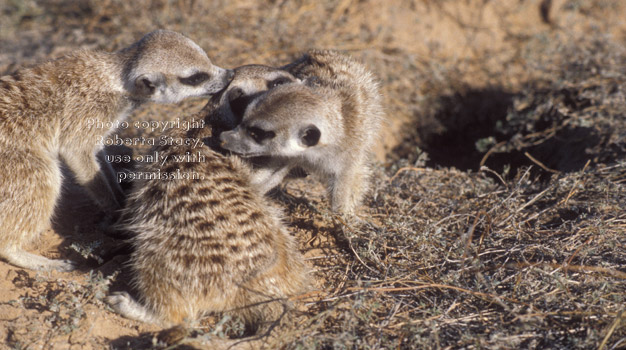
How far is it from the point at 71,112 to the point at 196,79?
96 centimetres

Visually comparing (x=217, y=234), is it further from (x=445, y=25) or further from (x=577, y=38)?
(x=577, y=38)

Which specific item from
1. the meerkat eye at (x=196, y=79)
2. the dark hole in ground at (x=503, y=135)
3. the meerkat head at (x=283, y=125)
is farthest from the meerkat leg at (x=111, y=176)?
the dark hole in ground at (x=503, y=135)

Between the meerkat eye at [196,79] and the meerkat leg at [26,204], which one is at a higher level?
the meerkat eye at [196,79]

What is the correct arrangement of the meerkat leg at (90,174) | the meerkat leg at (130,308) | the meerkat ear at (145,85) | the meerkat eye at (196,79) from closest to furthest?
1. the meerkat leg at (130,308)
2. the meerkat leg at (90,174)
3. the meerkat ear at (145,85)
4. the meerkat eye at (196,79)

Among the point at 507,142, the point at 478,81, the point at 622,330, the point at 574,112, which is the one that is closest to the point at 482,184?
the point at 507,142

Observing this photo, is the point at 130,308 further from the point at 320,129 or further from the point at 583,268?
the point at 583,268

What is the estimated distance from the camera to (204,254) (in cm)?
292

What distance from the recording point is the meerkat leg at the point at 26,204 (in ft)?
10.7

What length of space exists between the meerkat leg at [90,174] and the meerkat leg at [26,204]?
26cm

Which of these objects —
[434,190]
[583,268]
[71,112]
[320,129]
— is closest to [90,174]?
[71,112]

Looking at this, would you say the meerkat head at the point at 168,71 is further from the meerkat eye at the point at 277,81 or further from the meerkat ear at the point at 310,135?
the meerkat ear at the point at 310,135

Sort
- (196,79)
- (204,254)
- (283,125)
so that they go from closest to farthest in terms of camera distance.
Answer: (204,254) < (283,125) < (196,79)

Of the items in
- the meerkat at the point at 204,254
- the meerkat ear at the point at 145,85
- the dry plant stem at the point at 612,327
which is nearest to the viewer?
the dry plant stem at the point at 612,327

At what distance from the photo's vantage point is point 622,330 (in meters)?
2.81
